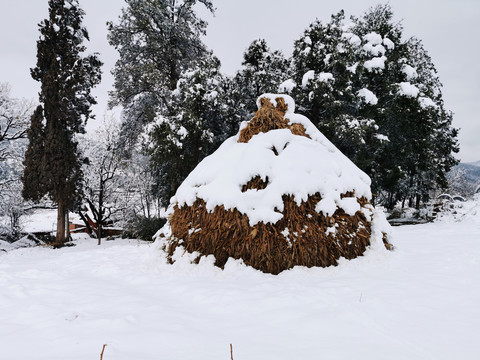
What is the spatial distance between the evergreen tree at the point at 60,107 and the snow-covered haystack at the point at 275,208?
406 inches

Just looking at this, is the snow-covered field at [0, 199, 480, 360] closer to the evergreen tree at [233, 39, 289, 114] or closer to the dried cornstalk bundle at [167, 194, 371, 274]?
the dried cornstalk bundle at [167, 194, 371, 274]

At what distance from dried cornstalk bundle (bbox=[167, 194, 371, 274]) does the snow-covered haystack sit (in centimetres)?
1

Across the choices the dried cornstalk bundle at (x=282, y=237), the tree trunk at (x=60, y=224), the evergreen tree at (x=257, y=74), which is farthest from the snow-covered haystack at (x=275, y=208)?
the tree trunk at (x=60, y=224)

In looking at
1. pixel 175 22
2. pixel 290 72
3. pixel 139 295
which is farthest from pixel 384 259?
pixel 175 22

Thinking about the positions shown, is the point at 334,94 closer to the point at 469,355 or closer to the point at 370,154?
the point at 370,154

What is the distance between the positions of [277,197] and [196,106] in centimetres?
1016

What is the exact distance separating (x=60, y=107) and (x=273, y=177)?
496 inches

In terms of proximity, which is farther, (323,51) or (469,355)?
(323,51)

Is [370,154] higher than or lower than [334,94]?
lower

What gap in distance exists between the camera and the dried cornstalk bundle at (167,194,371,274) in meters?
3.27

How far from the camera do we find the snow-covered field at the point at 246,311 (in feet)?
5.47

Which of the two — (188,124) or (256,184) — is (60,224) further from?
(256,184)

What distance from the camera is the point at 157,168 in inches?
570

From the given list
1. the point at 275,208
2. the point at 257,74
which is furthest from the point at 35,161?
the point at 275,208
